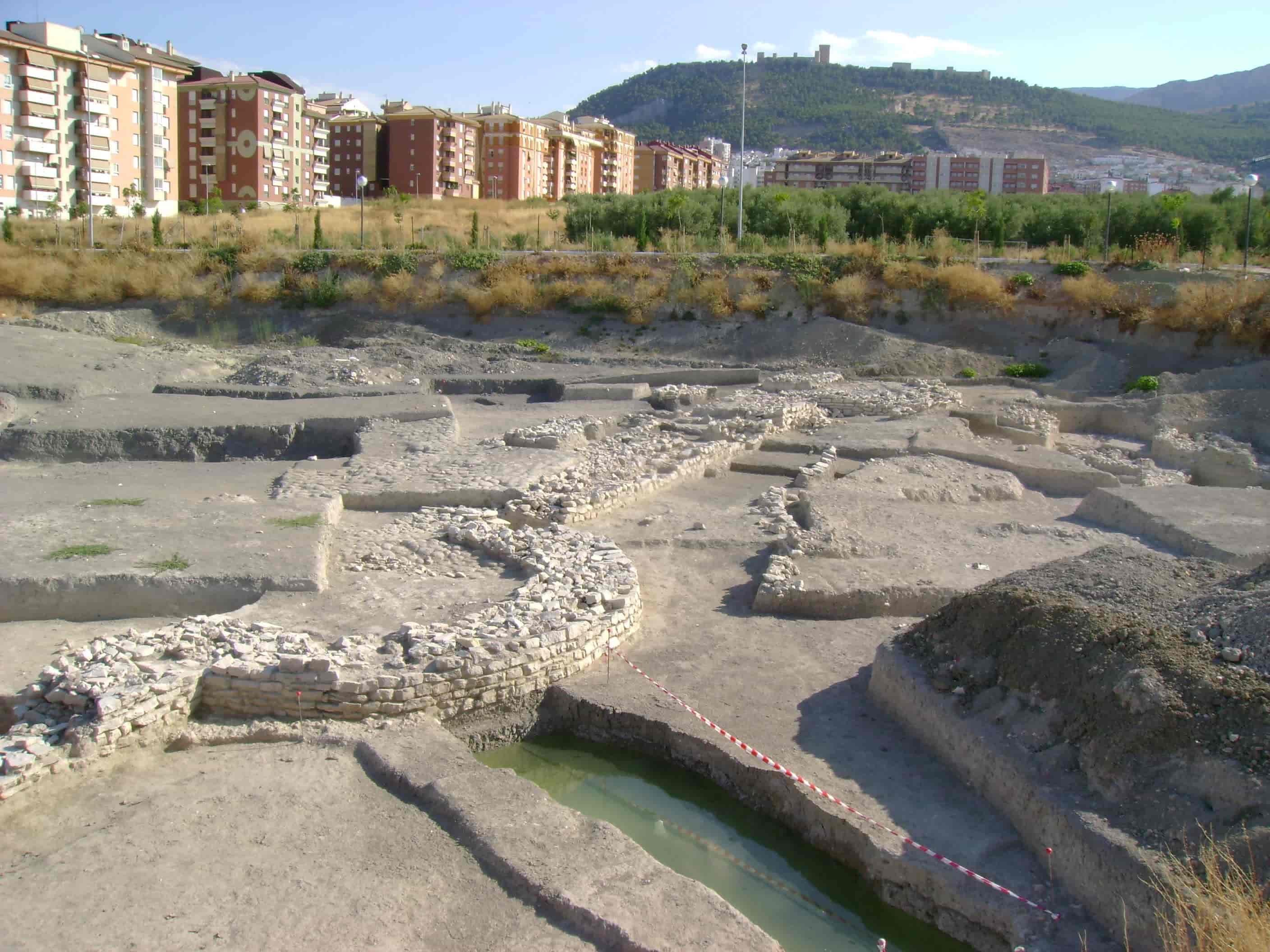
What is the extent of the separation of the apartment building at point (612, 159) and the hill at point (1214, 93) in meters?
103

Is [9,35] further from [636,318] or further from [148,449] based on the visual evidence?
[148,449]

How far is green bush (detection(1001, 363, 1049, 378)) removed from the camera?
70.8 feet

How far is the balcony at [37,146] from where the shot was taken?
160 ft

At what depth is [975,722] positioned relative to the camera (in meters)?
6.21

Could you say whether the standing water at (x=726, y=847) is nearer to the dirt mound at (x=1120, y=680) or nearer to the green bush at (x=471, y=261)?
the dirt mound at (x=1120, y=680)

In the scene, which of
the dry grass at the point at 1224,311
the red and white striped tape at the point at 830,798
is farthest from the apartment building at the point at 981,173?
the red and white striped tape at the point at 830,798

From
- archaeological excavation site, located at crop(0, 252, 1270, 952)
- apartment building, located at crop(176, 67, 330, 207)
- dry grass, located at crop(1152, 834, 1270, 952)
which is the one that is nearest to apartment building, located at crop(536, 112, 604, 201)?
apartment building, located at crop(176, 67, 330, 207)

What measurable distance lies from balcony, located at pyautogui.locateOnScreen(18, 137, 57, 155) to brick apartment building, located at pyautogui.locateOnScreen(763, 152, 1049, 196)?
4966 centimetres

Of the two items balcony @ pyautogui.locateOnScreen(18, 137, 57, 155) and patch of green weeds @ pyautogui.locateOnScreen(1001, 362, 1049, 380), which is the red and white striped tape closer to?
patch of green weeds @ pyautogui.locateOnScreen(1001, 362, 1049, 380)

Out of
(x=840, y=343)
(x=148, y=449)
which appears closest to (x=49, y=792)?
(x=148, y=449)

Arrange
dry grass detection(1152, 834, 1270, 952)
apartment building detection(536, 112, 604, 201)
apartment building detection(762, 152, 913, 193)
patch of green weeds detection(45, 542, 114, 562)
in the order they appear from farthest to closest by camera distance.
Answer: apartment building detection(762, 152, 913, 193) < apartment building detection(536, 112, 604, 201) < patch of green weeds detection(45, 542, 114, 562) < dry grass detection(1152, 834, 1270, 952)

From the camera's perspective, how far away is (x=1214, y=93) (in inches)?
6560

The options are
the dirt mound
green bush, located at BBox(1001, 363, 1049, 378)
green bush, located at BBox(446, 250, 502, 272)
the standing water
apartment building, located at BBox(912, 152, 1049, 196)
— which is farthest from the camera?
apartment building, located at BBox(912, 152, 1049, 196)

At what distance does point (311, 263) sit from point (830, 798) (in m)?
24.5
